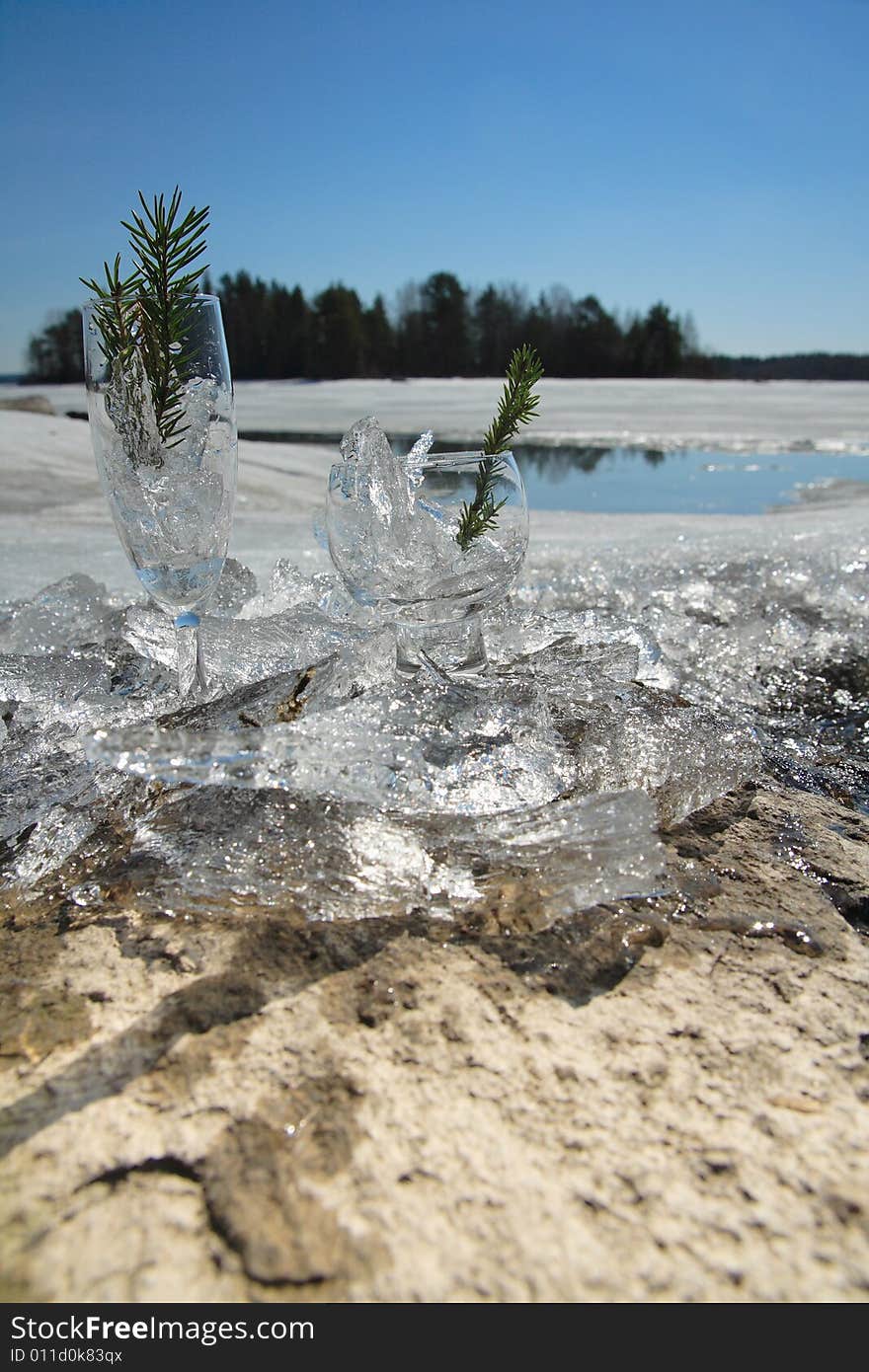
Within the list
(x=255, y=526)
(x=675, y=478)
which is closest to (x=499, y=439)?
(x=255, y=526)

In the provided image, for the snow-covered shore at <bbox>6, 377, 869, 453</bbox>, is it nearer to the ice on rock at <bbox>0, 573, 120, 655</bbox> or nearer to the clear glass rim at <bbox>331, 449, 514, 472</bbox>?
the ice on rock at <bbox>0, 573, 120, 655</bbox>

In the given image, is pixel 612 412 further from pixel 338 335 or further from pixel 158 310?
pixel 158 310

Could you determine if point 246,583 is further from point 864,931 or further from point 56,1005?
point 864,931

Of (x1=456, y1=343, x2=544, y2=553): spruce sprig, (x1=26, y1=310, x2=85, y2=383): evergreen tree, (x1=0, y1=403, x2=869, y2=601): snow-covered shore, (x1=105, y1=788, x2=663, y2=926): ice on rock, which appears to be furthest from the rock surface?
(x1=26, y1=310, x2=85, y2=383): evergreen tree

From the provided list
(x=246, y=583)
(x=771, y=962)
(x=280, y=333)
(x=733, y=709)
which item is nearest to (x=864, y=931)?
(x=771, y=962)
